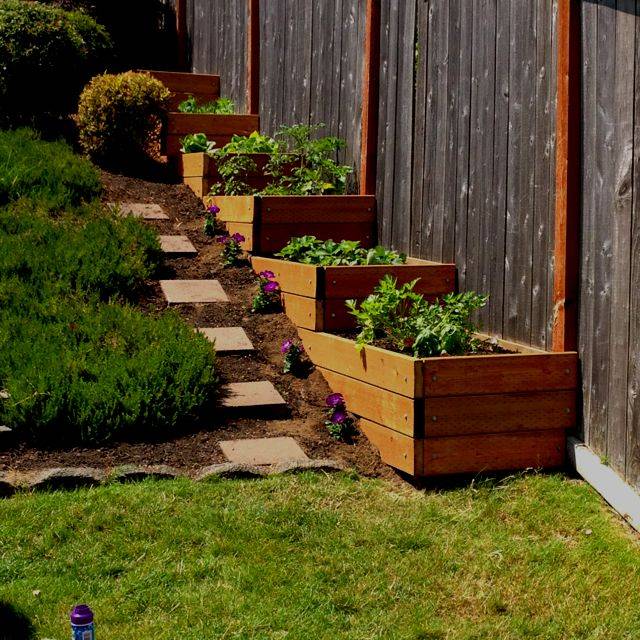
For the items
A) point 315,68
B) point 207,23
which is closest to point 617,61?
point 315,68

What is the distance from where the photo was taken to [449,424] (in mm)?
5672

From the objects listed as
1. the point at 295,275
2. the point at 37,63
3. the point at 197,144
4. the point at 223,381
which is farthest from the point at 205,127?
the point at 223,381

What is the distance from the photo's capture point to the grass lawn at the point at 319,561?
4.15 metres

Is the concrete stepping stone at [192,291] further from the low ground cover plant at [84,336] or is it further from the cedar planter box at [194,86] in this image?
the cedar planter box at [194,86]

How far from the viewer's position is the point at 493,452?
5.73 metres

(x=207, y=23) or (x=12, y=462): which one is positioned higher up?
(x=207, y=23)

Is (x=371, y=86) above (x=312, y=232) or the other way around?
above

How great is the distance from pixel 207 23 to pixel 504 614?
8895 millimetres

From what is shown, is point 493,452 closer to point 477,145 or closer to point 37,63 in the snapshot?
point 477,145

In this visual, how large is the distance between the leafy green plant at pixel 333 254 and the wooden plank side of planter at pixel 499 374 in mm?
1670

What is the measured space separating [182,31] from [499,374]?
8.12 m

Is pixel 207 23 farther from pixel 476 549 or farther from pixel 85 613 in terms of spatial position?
pixel 85 613

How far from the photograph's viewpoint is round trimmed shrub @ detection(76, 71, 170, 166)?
9375 mm

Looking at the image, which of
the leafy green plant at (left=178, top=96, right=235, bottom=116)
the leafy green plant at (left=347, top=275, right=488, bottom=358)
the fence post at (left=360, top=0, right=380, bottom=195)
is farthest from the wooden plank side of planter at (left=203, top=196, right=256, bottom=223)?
the leafy green plant at (left=178, top=96, right=235, bottom=116)
